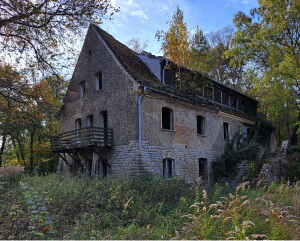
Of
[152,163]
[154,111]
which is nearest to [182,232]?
[152,163]

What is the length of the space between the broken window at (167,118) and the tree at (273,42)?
7.25m

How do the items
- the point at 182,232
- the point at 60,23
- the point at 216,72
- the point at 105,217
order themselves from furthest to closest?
the point at 216,72, the point at 60,23, the point at 105,217, the point at 182,232

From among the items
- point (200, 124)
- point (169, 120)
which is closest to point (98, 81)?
point (169, 120)

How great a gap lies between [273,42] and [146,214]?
51.9 ft

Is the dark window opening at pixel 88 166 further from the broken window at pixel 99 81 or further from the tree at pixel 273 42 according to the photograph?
the tree at pixel 273 42

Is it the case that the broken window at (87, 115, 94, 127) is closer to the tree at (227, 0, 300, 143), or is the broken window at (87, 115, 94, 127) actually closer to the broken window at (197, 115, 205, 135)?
the broken window at (197, 115, 205, 135)

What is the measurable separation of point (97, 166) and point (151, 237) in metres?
10.8

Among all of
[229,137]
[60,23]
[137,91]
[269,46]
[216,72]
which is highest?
[216,72]

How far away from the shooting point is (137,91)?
1413cm

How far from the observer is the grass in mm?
5508

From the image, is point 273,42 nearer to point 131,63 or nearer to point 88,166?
point 131,63

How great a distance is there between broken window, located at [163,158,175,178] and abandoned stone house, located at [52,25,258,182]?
0.05 meters

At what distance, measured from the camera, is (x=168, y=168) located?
Result: 15375 millimetres

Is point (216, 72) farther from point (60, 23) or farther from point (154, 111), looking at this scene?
point (60, 23)
